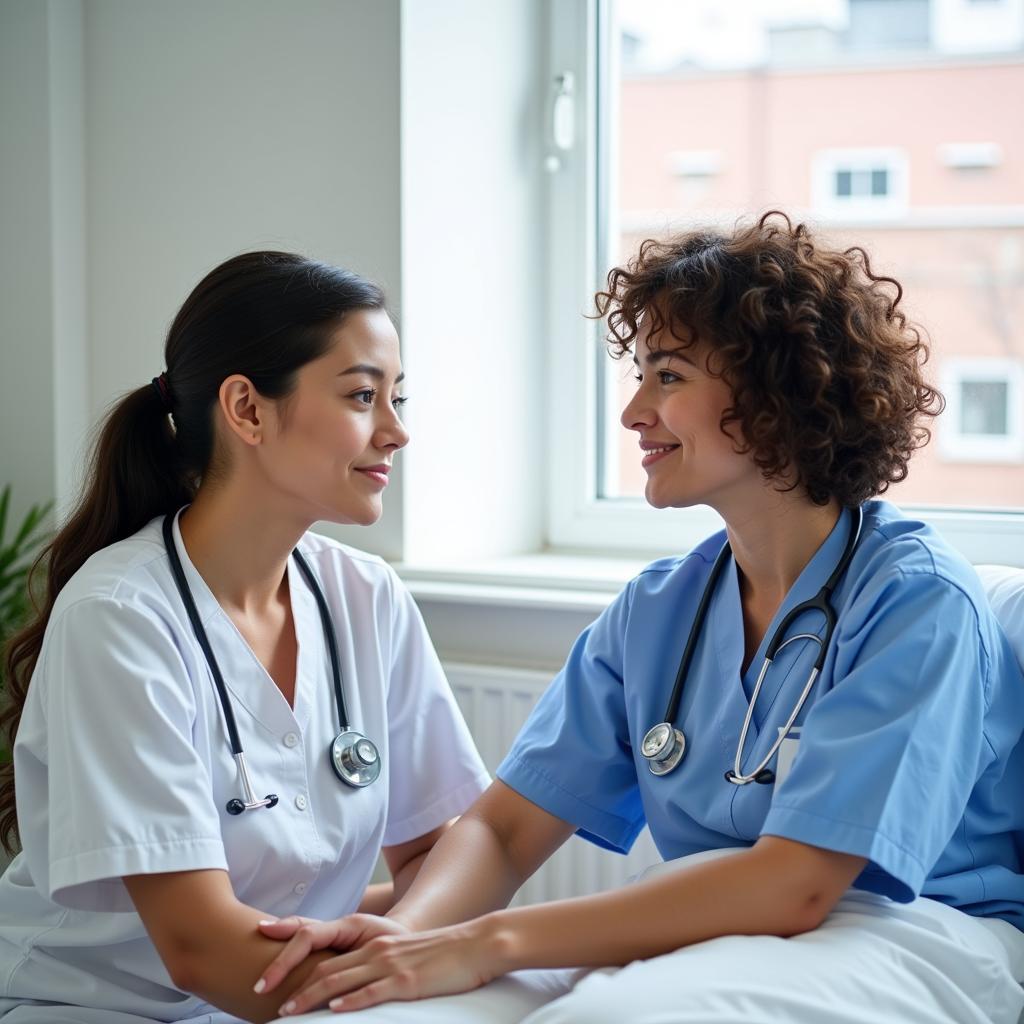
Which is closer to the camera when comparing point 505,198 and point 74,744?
point 74,744

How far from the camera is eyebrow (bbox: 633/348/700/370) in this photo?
142 cm

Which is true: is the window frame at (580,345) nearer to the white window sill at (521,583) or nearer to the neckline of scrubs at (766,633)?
the white window sill at (521,583)

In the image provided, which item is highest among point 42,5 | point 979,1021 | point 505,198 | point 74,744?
point 42,5

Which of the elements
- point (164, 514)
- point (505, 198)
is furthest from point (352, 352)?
point (505, 198)

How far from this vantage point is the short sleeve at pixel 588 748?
4.99 feet

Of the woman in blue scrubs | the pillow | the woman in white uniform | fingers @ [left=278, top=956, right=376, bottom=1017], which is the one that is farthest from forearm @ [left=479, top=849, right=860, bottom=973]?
the pillow

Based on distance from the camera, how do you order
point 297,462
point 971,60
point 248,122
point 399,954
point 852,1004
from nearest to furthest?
point 852,1004
point 399,954
point 297,462
point 971,60
point 248,122

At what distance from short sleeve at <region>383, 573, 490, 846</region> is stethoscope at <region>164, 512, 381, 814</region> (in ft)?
0.34

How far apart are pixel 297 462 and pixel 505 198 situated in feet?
3.66

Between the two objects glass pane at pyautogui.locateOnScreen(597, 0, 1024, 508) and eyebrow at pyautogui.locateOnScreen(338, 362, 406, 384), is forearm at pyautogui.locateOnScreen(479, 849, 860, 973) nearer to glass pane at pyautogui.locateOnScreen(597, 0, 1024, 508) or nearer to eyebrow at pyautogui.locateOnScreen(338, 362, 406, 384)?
eyebrow at pyautogui.locateOnScreen(338, 362, 406, 384)

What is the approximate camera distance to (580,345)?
248 cm

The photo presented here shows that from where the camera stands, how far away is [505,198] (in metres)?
2.42

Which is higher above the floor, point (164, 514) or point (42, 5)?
point (42, 5)

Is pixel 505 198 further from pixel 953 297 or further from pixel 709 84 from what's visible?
pixel 953 297
